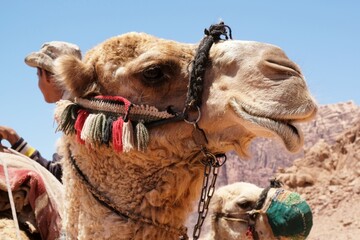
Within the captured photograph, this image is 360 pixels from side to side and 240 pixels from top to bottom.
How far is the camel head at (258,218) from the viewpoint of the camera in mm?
7008

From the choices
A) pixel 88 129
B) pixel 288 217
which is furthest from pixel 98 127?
pixel 288 217

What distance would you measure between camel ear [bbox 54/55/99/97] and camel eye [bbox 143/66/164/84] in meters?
0.29

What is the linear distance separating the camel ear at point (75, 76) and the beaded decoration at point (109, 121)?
53 mm

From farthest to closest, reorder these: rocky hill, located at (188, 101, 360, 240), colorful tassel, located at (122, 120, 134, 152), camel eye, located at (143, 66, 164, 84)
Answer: rocky hill, located at (188, 101, 360, 240)
camel eye, located at (143, 66, 164, 84)
colorful tassel, located at (122, 120, 134, 152)

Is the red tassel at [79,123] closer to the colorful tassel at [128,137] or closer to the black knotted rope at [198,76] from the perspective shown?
the colorful tassel at [128,137]

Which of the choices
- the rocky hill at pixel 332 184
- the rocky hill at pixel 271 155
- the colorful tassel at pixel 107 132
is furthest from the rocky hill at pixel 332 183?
the rocky hill at pixel 271 155

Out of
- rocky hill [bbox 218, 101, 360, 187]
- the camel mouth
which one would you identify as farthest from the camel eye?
rocky hill [bbox 218, 101, 360, 187]

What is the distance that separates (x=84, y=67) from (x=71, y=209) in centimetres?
74

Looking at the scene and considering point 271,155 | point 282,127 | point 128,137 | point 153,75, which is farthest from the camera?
point 271,155

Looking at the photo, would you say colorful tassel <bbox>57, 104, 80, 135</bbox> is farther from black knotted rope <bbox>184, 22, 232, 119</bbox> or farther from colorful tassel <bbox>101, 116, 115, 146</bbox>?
black knotted rope <bbox>184, 22, 232, 119</bbox>

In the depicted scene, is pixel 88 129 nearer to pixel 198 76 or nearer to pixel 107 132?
pixel 107 132

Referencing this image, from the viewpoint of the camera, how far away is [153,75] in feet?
10.2

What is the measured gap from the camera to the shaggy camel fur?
2854 mm

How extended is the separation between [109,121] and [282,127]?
88cm
